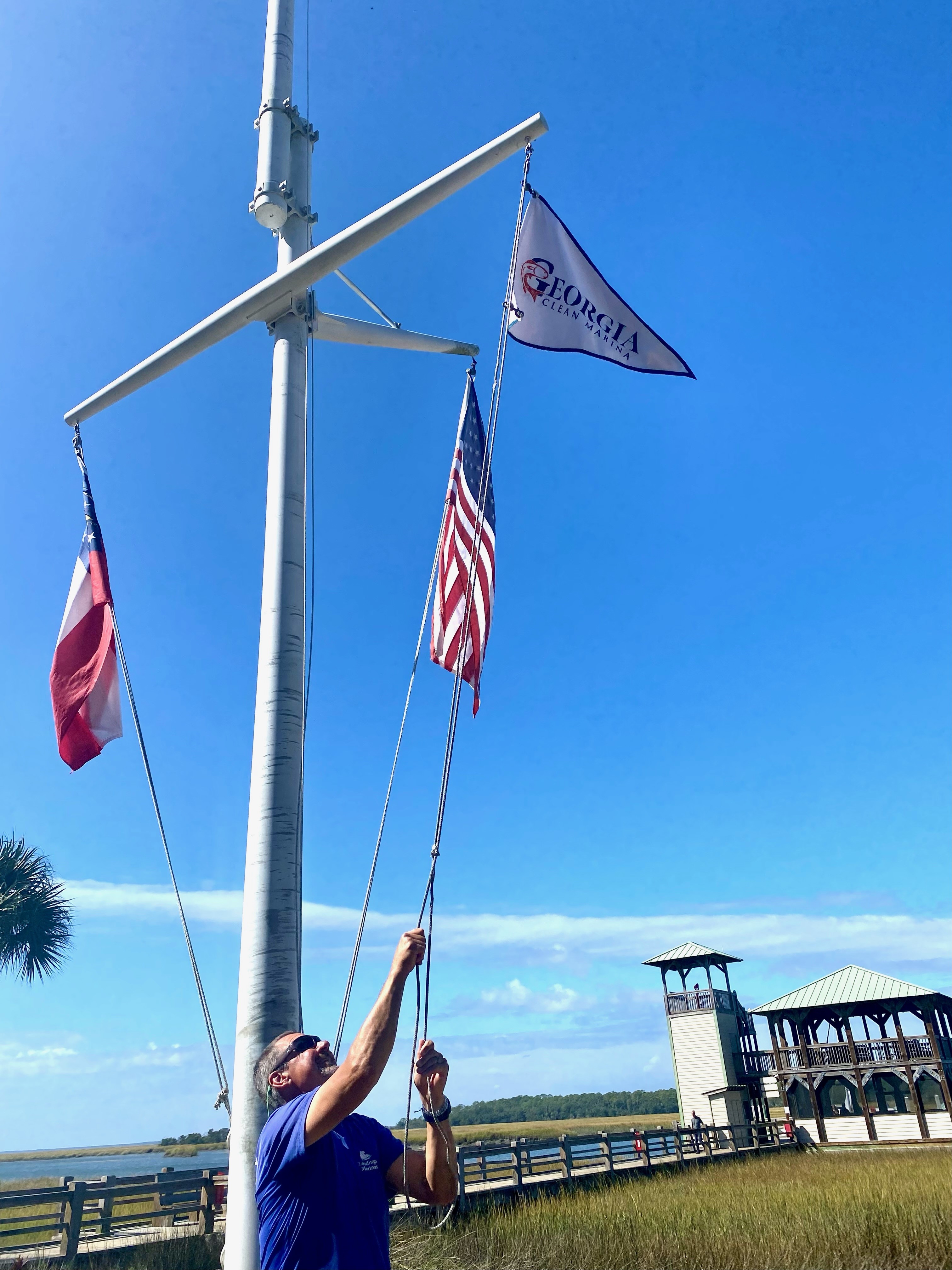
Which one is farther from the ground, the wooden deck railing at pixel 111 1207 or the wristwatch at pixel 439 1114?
Answer: the wristwatch at pixel 439 1114

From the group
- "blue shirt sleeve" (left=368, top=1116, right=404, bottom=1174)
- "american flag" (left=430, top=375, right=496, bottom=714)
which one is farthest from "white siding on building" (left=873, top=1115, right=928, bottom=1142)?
"blue shirt sleeve" (left=368, top=1116, right=404, bottom=1174)

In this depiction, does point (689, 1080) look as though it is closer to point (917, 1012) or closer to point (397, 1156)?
point (917, 1012)

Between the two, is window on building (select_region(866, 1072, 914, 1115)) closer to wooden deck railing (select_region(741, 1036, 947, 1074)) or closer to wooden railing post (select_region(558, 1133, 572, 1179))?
wooden deck railing (select_region(741, 1036, 947, 1074))

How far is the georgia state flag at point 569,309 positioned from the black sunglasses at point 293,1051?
506 centimetres

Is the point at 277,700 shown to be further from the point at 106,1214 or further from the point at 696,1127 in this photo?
the point at 696,1127

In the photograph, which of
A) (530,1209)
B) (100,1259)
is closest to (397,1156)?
(100,1259)

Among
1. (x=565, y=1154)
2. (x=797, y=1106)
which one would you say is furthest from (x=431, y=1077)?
(x=797, y=1106)

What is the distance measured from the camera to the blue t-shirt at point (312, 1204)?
8.33 ft

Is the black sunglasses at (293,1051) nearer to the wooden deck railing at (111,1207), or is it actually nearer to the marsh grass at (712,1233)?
the marsh grass at (712,1233)

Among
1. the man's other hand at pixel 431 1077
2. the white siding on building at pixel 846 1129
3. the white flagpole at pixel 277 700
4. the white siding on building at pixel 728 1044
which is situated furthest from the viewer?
the white siding on building at pixel 728 1044

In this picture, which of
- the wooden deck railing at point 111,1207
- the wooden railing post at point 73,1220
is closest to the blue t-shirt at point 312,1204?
the wooden deck railing at point 111,1207

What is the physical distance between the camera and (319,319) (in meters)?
6.56

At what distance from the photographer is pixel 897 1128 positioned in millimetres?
27969

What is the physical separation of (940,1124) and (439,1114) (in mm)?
31536
